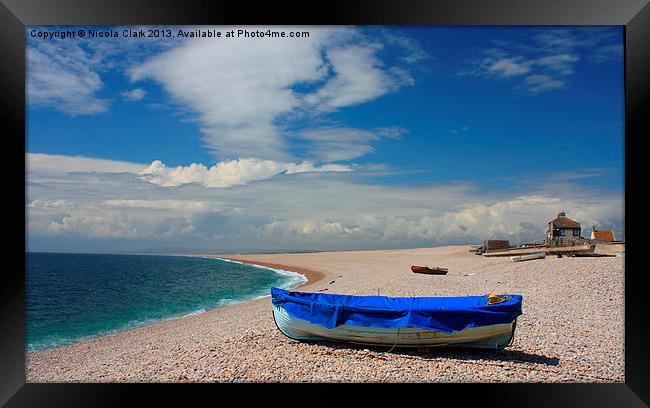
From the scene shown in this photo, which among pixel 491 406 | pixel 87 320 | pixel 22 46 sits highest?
pixel 22 46

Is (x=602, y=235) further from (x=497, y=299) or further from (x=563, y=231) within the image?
(x=497, y=299)

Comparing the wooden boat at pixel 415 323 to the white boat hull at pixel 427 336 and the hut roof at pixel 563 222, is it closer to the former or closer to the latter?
the white boat hull at pixel 427 336

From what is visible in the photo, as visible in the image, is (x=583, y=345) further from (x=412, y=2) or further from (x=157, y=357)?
(x=157, y=357)

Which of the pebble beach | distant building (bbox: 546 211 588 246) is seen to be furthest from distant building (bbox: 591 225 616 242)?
the pebble beach

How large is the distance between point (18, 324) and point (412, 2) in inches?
243

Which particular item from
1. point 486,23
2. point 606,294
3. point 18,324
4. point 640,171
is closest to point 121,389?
point 18,324

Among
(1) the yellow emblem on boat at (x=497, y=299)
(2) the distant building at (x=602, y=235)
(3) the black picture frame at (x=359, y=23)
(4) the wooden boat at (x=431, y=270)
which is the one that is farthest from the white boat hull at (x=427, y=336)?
(2) the distant building at (x=602, y=235)

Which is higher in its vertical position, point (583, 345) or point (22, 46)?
point (22, 46)

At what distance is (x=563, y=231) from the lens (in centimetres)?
3709

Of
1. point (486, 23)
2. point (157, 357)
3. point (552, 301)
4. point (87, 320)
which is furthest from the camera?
point (87, 320)

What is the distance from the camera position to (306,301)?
9.09m

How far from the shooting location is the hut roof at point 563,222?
36812 mm

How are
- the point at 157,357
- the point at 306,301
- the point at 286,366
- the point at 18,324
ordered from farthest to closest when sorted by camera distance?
Result: the point at 157,357 < the point at 306,301 < the point at 286,366 < the point at 18,324

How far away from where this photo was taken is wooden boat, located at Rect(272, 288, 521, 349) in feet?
26.9
